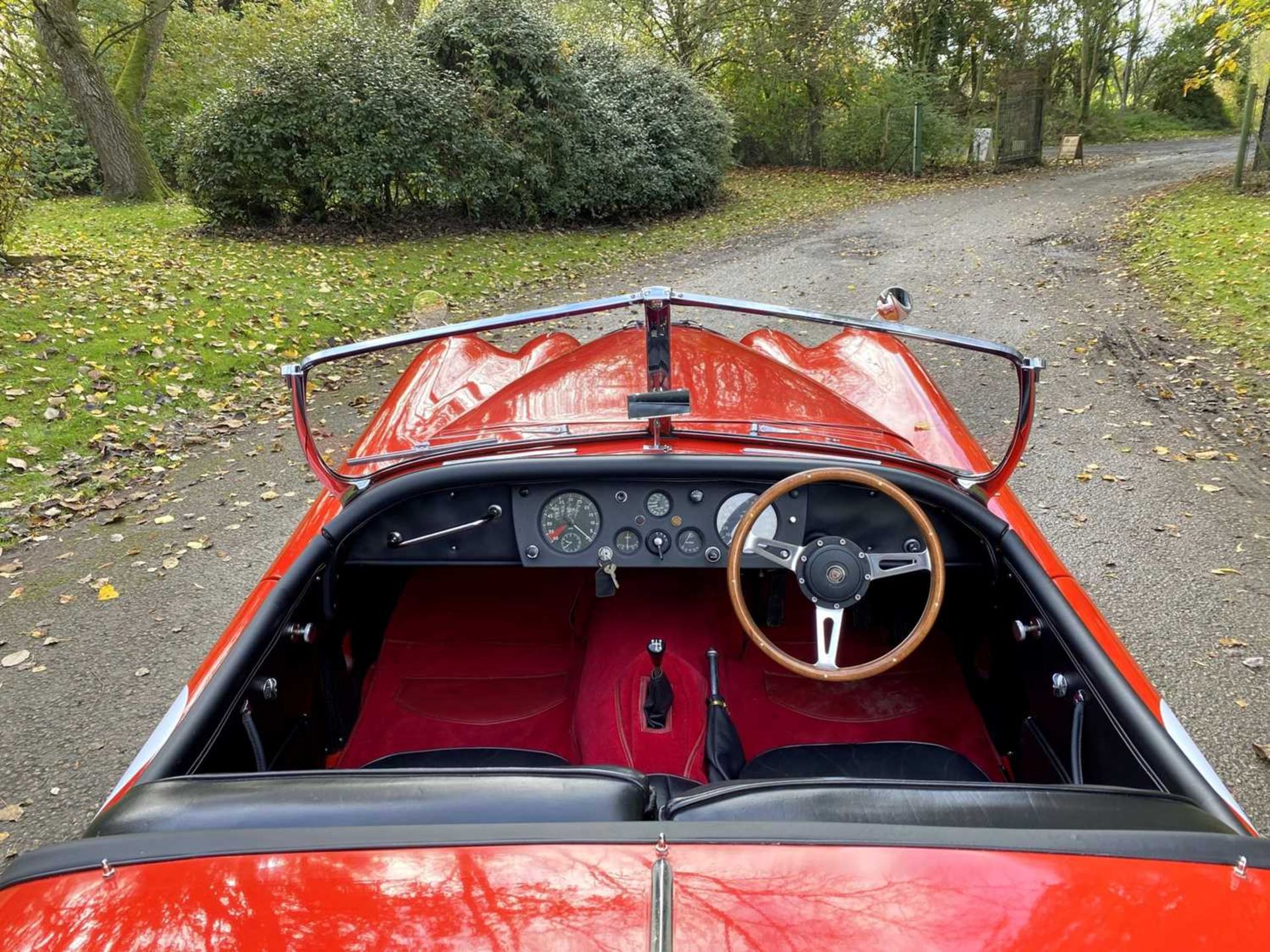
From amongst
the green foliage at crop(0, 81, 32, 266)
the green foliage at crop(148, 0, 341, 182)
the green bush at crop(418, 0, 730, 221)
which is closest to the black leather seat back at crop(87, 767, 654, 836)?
the green foliage at crop(0, 81, 32, 266)

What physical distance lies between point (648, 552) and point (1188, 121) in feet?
108

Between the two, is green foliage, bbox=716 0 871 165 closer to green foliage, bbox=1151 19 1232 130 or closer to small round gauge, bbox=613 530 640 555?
green foliage, bbox=1151 19 1232 130

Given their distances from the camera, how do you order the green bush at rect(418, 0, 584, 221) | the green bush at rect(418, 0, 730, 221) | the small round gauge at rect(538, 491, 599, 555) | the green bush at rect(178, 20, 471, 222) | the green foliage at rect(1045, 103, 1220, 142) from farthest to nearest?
the green foliage at rect(1045, 103, 1220, 142), the green bush at rect(418, 0, 730, 221), the green bush at rect(418, 0, 584, 221), the green bush at rect(178, 20, 471, 222), the small round gauge at rect(538, 491, 599, 555)

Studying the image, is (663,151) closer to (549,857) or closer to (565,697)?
(565,697)

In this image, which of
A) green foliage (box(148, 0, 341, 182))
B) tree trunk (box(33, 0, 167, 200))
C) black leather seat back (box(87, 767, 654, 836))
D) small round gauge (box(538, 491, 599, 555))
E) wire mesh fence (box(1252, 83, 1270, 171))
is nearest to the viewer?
black leather seat back (box(87, 767, 654, 836))

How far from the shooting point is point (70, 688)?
3629 mm

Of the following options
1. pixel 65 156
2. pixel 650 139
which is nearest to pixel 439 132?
pixel 650 139

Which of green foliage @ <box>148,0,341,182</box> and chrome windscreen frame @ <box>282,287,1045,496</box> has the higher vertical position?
green foliage @ <box>148,0,341,182</box>

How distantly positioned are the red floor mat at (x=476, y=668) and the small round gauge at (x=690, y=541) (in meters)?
0.90

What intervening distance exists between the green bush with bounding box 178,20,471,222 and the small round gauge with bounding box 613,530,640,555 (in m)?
9.74

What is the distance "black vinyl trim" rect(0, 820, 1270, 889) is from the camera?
133 cm

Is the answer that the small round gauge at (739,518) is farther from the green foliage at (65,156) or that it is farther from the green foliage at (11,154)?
the green foliage at (65,156)

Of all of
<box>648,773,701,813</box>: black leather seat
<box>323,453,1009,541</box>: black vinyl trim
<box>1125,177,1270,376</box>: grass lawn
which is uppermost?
<box>323,453,1009,541</box>: black vinyl trim

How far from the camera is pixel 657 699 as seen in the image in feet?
8.79
